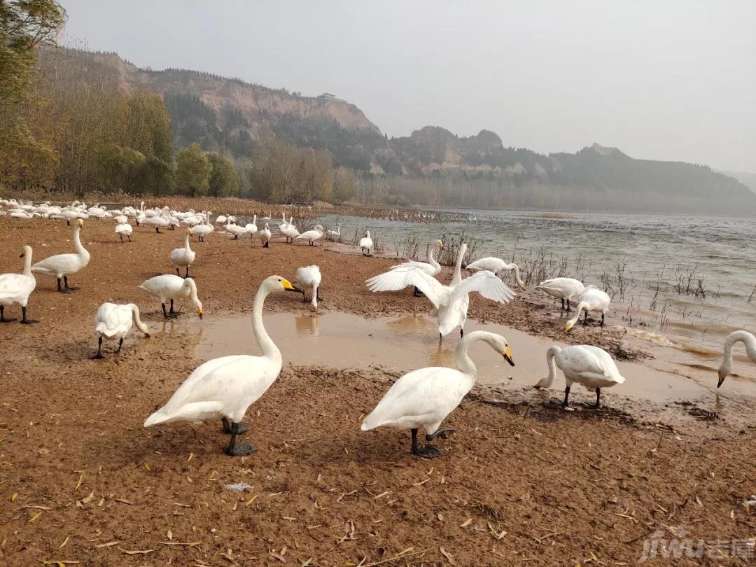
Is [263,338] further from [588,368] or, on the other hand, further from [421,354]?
[421,354]

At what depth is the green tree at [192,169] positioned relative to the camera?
6259 cm

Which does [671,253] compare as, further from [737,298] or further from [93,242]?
[93,242]

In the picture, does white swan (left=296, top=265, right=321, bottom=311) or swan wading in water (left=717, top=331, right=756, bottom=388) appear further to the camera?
white swan (left=296, top=265, right=321, bottom=311)

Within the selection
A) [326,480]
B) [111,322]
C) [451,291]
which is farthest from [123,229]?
[326,480]

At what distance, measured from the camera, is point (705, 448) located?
19.3 feet

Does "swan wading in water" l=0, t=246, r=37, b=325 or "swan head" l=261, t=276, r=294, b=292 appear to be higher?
"swan head" l=261, t=276, r=294, b=292

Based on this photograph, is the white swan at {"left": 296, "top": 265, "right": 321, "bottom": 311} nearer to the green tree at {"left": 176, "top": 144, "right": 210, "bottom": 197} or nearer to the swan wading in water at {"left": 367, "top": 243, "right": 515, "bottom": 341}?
the swan wading in water at {"left": 367, "top": 243, "right": 515, "bottom": 341}

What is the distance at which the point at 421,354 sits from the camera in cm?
945

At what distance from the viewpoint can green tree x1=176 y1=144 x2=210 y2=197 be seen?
205 ft

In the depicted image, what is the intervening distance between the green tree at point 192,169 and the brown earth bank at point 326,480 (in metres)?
59.3

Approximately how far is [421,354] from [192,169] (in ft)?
197

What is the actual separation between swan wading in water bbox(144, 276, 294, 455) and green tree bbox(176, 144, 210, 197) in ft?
206

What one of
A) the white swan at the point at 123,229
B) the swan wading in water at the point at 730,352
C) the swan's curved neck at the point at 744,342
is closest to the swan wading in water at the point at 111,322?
the swan wading in water at the point at 730,352

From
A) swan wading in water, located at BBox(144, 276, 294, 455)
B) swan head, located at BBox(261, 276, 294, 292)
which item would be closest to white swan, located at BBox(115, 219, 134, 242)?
swan head, located at BBox(261, 276, 294, 292)
